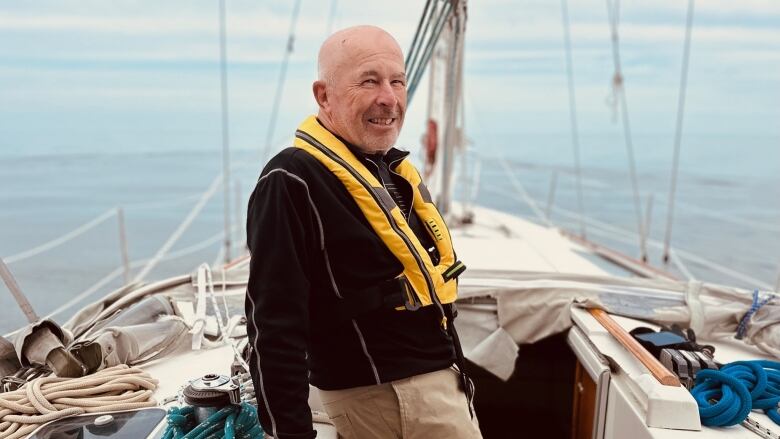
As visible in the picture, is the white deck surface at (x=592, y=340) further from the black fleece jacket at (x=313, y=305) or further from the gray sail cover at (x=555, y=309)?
the black fleece jacket at (x=313, y=305)

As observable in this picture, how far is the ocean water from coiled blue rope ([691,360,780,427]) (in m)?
3.03

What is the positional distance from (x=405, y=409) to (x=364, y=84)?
0.57 metres

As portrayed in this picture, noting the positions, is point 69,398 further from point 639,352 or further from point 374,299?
point 639,352

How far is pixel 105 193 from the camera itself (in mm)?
12031

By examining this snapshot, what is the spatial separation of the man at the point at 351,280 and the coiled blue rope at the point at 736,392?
0.49 meters

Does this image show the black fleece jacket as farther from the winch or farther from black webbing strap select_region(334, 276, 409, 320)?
the winch

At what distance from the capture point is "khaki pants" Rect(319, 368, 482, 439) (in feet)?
3.98

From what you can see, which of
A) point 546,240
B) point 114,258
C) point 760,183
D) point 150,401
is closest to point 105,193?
point 114,258

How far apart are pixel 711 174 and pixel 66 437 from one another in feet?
60.6

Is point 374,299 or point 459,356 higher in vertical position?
point 374,299

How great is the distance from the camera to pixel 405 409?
121cm

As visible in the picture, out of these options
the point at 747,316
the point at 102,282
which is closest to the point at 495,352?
the point at 747,316

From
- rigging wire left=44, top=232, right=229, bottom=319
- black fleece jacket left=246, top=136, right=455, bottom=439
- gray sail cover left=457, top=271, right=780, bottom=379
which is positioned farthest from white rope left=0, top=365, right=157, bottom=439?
gray sail cover left=457, top=271, right=780, bottom=379

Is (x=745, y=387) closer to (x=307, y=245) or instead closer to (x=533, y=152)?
(x=307, y=245)
